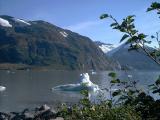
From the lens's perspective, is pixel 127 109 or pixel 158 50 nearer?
pixel 127 109

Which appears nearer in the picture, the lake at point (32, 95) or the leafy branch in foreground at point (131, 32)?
the leafy branch in foreground at point (131, 32)

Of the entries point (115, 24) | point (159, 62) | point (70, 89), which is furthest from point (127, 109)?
point (70, 89)

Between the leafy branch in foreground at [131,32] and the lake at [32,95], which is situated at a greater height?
the leafy branch in foreground at [131,32]

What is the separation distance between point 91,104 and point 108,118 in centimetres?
62

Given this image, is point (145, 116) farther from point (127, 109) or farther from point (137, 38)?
point (137, 38)

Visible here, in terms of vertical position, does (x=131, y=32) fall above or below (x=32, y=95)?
above

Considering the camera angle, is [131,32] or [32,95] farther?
[32,95]

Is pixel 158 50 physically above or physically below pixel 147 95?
above

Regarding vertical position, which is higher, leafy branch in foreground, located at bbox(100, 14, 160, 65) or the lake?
leafy branch in foreground, located at bbox(100, 14, 160, 65)

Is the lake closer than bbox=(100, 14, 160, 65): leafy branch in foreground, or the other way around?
bbox=(100, 14, 160, 65): leafy branch in foreground

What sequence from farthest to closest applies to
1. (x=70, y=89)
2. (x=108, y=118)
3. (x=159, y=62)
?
(x=70, y=89) → (x=159, y=62) → (x=108, y=118)

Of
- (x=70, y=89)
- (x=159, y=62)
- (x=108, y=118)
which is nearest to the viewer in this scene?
(x=108, y=118)

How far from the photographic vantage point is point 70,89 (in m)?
70.0

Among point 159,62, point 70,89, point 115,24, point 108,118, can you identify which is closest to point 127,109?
point 108,118
